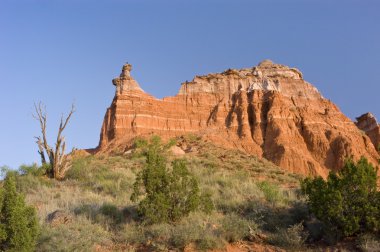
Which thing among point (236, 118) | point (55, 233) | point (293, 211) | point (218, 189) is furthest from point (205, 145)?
point (55, 233)

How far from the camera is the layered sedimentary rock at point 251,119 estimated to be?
1845 inches

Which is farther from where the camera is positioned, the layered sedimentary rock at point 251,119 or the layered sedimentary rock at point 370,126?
the layered sedimentary rock at point 370,126

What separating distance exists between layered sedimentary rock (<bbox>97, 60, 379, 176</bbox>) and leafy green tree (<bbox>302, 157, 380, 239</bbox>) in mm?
33528

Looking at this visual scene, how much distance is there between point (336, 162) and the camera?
4653 centimetres

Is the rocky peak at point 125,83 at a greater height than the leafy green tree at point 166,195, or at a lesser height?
greater

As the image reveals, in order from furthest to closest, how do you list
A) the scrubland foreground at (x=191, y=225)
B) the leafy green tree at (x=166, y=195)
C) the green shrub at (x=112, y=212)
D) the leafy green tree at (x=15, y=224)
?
the green shrub at (x=112, y=212)
the leafy green tree at (x=166, y=195)
the scrubland foreground at (x=191, y=225)
the leafy green tree at (x=15, y=224)

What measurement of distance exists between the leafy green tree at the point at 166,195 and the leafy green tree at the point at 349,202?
284 cm

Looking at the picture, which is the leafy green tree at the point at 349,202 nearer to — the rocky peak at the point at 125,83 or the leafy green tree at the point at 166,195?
the leafy green tree at the point at 166,195

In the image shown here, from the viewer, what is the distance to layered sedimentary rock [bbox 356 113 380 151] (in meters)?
54.7

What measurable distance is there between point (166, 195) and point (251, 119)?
41.3m

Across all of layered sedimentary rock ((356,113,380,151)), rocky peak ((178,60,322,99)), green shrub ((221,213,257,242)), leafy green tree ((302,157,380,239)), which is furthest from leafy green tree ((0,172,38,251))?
layered sedimentary rock ((356,113,380,151))

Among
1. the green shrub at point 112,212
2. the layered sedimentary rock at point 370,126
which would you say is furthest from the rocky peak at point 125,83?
the green shrub at point 112,212

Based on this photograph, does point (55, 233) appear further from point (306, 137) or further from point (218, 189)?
point (306, 137)

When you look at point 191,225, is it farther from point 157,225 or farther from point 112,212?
point 112,212
